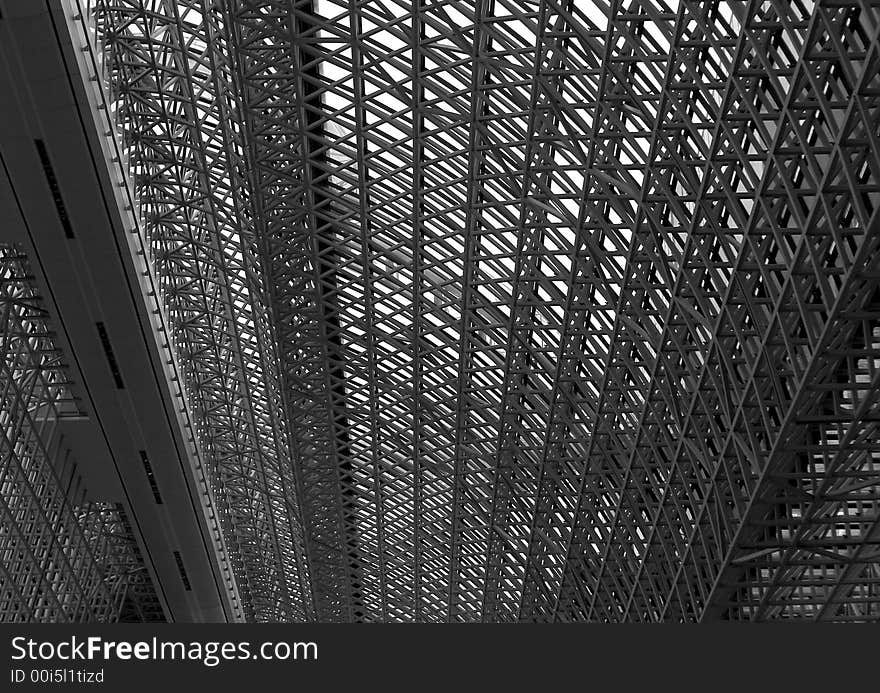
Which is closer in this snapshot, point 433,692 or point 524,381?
point 433,692

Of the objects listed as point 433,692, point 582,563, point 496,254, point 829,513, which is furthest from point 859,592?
point 433,692

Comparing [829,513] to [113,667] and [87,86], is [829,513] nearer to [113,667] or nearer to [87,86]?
[87,86]

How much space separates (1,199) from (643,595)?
24.9 m

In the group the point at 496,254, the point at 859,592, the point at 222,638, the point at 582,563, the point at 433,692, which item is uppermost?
the point at 496,254

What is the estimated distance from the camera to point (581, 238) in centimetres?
3431

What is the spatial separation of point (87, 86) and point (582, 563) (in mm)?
27156

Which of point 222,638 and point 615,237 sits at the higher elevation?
point 615,237

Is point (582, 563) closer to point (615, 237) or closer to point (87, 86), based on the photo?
point (615, 237)

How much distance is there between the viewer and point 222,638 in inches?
647

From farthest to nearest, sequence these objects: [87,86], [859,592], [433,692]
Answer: [859,592]
[87,86]
[433,692]

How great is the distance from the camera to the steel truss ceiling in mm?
27375

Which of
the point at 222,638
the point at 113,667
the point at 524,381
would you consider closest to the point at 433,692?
the point at 222,638

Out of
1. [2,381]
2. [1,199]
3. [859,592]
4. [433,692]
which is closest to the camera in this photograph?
[433,692]

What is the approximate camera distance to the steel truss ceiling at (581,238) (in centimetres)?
2738
